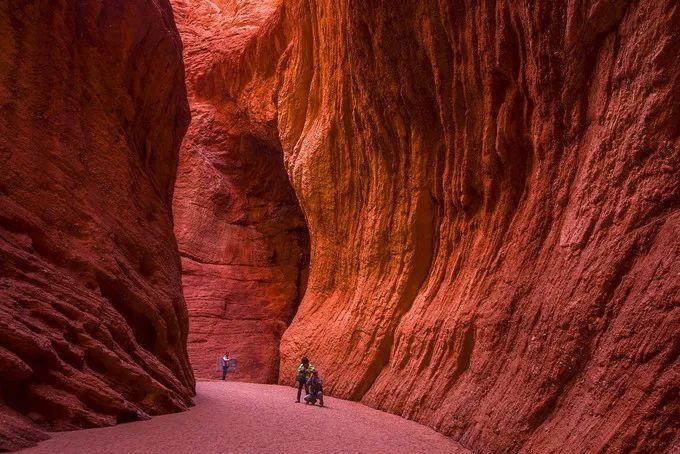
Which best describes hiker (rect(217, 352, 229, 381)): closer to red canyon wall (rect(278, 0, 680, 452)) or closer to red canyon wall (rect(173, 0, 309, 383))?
red canyon wall (rect(173, 0, 309, 383))

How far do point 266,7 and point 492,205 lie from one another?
66.9 feet

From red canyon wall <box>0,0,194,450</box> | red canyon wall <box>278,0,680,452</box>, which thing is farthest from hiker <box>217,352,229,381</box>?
red canyon wall <box>0,0,194,450</box>

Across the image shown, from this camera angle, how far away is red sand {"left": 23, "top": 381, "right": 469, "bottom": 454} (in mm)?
5301

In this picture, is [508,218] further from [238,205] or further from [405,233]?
[238,205]

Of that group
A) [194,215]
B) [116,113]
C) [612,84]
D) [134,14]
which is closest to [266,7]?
[194,215]

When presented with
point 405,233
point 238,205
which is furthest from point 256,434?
point 238,205

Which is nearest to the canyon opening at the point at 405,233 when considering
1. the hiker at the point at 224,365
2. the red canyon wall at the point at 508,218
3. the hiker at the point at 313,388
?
the red canyon wall at the point at 508,218

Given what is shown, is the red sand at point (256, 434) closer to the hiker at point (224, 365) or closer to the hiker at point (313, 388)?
the hiker at point (313, 388)

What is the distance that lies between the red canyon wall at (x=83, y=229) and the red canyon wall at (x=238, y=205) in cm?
983

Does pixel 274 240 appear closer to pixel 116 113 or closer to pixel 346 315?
pixel 346 315

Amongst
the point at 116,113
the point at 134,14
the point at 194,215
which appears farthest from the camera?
the point at 194,215

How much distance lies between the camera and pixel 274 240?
23.3 meters

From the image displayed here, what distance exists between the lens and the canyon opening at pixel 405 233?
195 inches

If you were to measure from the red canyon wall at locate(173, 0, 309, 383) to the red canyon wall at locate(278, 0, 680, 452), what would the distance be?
5.51 m
